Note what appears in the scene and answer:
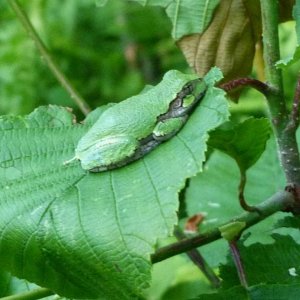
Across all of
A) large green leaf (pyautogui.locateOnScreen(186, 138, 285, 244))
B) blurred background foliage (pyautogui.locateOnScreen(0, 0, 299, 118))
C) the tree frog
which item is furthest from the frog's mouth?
blurred background foliage (pyautogui.locateOnScreen(0, 0, 299, 118))

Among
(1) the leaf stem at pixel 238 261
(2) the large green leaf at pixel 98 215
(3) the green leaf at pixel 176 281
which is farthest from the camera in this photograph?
(3) the green leaf at pixel 176 281

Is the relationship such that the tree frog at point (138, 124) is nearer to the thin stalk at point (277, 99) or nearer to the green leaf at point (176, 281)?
the thin stalk at point (277, 99)

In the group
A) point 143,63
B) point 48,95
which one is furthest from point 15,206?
point 143,63

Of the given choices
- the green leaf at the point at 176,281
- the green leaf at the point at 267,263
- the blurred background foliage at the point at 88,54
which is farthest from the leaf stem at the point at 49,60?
the blurred background foliage at the point at 88,54

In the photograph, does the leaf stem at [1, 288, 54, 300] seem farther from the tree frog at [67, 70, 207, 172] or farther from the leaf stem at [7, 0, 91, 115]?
the leaf stem at [7, 0, 91, 115]

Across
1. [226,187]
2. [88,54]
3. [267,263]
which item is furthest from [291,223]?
[88,54]

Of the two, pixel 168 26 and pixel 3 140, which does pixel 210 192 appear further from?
pixel 168 26

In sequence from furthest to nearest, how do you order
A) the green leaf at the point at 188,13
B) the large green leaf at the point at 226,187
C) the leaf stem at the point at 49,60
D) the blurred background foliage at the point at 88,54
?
the blurred background foliage at the point at 88,54 < the large green leaf at the point at 226,187 < the leaf stem at the point at 49,60 < the green leaf at the point at 188,13

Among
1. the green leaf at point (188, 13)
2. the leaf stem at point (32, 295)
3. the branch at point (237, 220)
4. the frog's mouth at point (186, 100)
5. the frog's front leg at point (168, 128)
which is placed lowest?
the leaf stem at point (32, 295)
